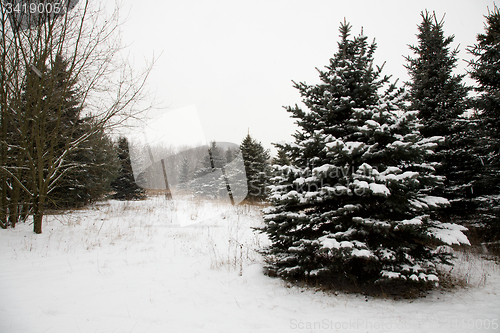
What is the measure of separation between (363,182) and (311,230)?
140 centimetres

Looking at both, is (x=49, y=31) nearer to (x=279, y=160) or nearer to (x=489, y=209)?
(x=489, y=209)

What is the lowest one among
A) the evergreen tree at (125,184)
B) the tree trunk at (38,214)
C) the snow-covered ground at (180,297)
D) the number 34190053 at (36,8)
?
the snow-covered ground at (180,297)

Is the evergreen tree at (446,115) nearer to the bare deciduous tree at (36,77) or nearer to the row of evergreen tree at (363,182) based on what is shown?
the row of evergreen tree at (363,182)

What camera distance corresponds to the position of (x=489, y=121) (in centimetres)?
601

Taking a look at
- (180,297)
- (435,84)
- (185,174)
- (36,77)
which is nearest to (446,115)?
(435,84)

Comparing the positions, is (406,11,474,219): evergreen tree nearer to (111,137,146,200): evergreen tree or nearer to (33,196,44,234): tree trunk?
(33,196,44,234): tree trunk

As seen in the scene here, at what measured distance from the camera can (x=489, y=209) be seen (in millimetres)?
6133

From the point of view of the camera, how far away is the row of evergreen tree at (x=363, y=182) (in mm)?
3604

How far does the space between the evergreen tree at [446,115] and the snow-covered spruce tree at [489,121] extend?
37 centimetres

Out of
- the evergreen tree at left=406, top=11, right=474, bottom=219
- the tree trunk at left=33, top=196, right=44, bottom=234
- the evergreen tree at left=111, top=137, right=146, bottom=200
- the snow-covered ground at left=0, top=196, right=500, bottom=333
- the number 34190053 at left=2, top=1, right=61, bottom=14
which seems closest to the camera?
the snow-covered ground at left=0, top=196, right=500, bottom=333

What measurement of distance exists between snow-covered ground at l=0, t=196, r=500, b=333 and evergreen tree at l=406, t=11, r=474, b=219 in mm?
2392

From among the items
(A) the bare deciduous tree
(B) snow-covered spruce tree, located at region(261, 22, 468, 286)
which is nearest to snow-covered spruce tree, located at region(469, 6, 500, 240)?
(B) snow-covered spruce tree, located at region(261, 22, 468, 286)

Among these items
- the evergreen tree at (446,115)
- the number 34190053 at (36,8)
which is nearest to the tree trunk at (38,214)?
the number 34190053 at (36,8)

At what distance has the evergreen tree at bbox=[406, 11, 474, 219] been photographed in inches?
272
